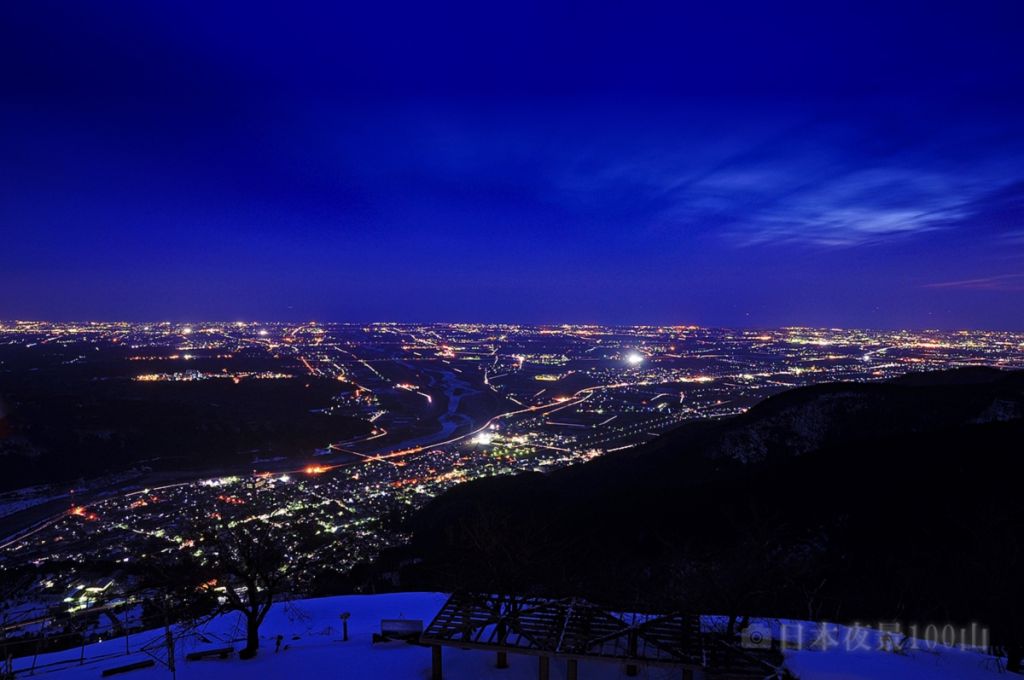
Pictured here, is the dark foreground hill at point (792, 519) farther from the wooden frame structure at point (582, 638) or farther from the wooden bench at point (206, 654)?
the wooden bench at point (206, 654)

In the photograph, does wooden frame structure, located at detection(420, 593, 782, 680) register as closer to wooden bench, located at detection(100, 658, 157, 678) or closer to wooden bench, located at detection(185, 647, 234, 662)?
wooden bench, located at detection(185, 647, 234, 662)

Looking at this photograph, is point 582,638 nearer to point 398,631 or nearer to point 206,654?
point 398,631

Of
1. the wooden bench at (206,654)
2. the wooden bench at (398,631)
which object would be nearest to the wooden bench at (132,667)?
the wooden bench at (206,654)

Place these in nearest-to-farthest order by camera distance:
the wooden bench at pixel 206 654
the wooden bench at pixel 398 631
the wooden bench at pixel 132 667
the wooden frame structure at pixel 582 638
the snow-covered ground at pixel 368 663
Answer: the wooden frame structure at pixel 582 638 → the snow-covered ground at pixel 368 663 → the wooden bench at pixel 132 667 → the wooden bench at pixel 206 654 → the wooden bench at pixel 398 631

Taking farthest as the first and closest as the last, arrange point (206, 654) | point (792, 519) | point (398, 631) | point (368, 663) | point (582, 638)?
point (792, 519)
point (398, 631)
point (206, 654)
point (368, 663)
point (582, 638)

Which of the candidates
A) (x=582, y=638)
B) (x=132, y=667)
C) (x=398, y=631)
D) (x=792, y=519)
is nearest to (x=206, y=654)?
(x=132, y=667)

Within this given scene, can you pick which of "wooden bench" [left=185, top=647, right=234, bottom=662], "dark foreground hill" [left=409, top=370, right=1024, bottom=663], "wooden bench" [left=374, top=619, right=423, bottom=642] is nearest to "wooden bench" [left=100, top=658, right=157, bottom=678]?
"wooden bench" [left=185, top=647, right=234, bottom=662]
